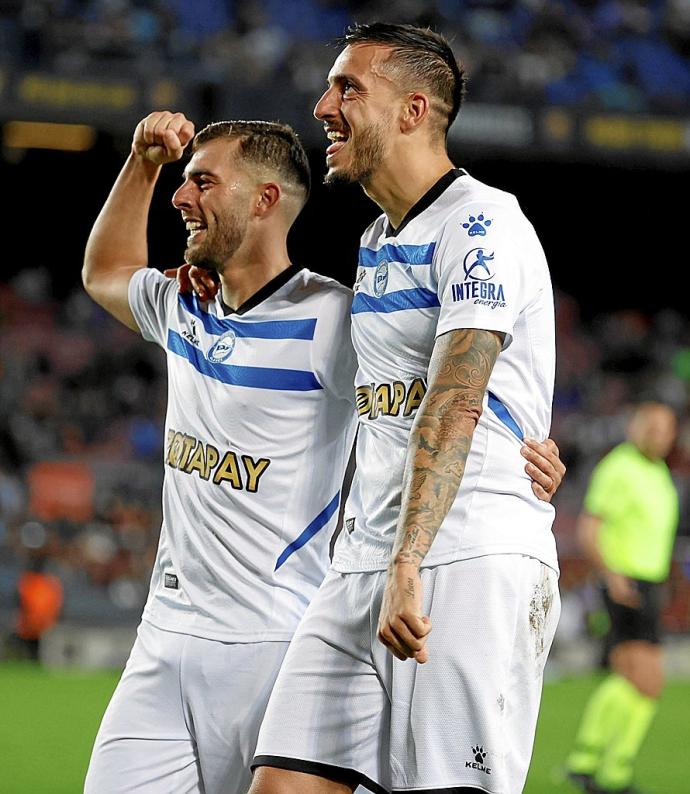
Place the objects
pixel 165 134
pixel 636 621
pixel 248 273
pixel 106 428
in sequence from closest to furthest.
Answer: pixel 248 273 → pixel 165 134 → pixel 636 621 → pixel 106 428

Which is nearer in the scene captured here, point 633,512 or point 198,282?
point 198,282

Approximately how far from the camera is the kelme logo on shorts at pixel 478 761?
270cm

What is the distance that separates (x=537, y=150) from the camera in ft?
50.2

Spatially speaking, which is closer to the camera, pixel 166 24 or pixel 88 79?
pixel 88 79

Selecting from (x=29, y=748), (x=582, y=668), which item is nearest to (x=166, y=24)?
(x=582, y=668)

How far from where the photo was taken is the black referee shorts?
23.5 ft

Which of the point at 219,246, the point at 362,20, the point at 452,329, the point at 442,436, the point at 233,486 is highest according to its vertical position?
the point at 362,20

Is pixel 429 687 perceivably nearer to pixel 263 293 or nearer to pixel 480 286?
pixel 480 286

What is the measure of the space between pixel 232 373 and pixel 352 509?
23.4 inches

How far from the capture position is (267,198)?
3.62m

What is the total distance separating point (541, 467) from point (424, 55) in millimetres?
934

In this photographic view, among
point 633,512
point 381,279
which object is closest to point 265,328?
point 381,279

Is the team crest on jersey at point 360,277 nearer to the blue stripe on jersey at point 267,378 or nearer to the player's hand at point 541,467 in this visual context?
the blue stripe on jersey at point 267,378

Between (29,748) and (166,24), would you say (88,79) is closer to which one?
(166,24)
